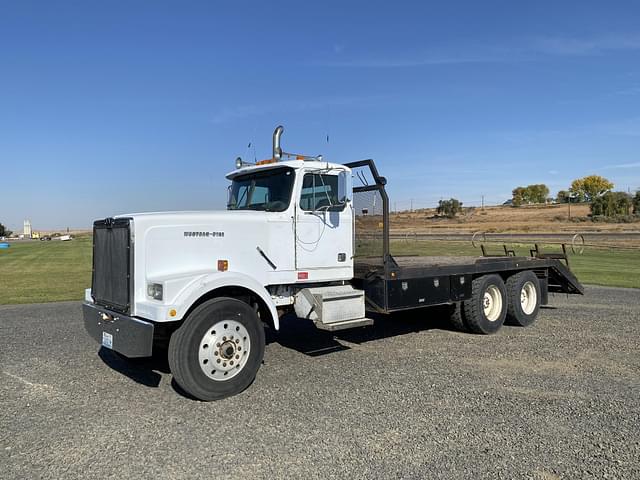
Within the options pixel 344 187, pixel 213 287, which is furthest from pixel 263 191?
pixel 213 287

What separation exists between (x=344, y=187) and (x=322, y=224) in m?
0.63

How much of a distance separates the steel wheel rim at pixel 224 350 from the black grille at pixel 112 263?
103 centimetres

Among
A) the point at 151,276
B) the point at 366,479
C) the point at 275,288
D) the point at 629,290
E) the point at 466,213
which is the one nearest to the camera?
the point at 366,479

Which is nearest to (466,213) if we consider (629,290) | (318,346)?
(629,290)

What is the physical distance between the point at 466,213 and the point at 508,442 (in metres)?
97.1

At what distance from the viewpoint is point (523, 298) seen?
9688 mm

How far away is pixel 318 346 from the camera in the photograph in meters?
7.88

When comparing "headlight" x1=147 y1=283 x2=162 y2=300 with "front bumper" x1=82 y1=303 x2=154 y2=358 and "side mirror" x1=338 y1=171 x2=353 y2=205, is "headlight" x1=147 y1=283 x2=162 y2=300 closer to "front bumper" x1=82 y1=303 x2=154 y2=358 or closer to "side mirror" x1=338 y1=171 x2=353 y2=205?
"front bumper" x1=82 y1=303 x2=154 y2=358

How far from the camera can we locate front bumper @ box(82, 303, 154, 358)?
5.19 metres

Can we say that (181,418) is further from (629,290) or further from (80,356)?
(629,290)

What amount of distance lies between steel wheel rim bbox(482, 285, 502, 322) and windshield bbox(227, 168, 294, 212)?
14.3ft

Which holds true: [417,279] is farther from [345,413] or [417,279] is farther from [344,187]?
[345,413]

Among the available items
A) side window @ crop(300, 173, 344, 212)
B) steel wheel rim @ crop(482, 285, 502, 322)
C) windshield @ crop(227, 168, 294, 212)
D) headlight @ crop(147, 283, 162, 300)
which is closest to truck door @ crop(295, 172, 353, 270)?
side window @ crop(300, 173, 344, 212)

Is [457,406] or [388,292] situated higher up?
[388,292]
